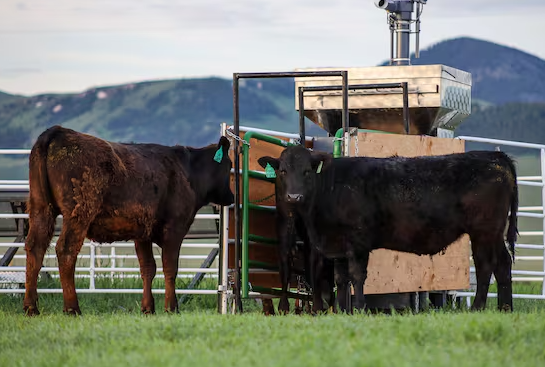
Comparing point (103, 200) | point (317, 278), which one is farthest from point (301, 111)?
point (103, 200)

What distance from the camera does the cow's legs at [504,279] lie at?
10.0m

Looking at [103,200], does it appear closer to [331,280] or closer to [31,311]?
[31,311]

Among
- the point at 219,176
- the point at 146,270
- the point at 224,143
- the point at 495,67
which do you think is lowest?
the point at 146,270

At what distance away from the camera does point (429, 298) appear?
40.6 ft

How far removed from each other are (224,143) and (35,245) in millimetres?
2416

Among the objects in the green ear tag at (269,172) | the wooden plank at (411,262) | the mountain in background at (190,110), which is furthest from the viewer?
the mountain in background at (190,110)

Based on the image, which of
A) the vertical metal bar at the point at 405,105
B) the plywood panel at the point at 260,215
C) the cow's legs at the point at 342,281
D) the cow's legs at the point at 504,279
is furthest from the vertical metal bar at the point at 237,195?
the cow's legs at the point at 504,279

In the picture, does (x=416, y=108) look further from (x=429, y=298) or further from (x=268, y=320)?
(x=268, y=320)

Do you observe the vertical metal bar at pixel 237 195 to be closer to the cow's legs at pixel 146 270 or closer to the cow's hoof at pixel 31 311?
the cow's legs at pixel 146 270

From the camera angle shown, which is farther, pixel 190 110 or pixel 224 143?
pixel 190 110

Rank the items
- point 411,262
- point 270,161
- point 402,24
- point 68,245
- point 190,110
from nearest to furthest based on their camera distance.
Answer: point 68,245, point 270,161, point 411,262, point 402,24, point 190,110

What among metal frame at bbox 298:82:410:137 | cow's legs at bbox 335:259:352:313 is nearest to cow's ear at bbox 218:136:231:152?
metal frame at bbox 298:82:410:137

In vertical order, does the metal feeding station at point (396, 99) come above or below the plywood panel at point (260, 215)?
above

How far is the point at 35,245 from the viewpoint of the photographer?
9.77 meters
